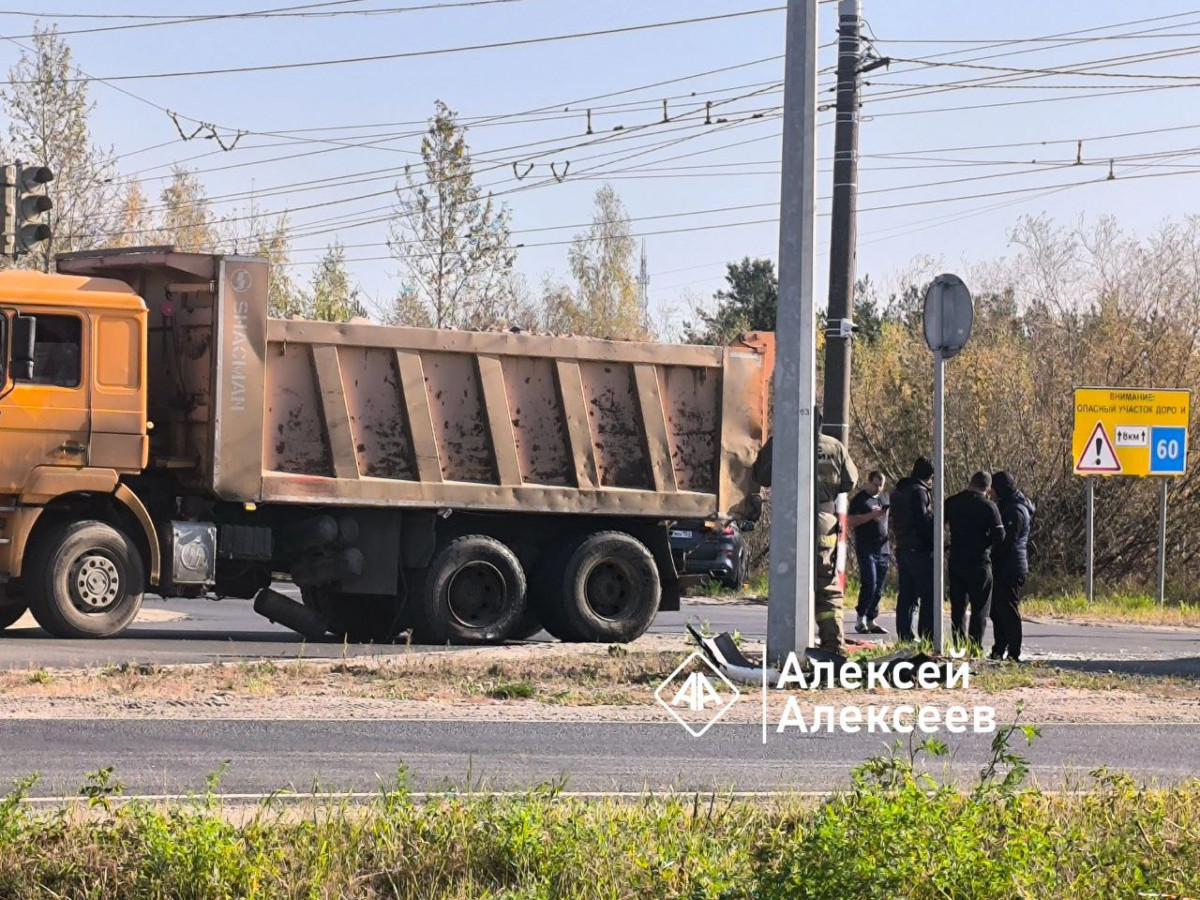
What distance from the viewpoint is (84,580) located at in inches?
627

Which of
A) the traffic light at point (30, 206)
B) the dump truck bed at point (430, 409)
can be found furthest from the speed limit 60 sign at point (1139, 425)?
the traffic light at point (30, 206)

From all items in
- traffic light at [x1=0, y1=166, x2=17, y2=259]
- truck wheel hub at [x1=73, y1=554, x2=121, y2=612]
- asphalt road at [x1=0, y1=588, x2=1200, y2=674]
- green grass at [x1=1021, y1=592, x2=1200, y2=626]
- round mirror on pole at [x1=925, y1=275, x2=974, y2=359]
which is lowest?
green grass at [x1=1021, y1=592, x2=1200, y2=626]

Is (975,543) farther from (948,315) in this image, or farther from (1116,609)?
(1116,609)

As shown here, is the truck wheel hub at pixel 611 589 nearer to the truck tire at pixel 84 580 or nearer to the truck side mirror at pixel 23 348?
the truck tire at pixel 84 580

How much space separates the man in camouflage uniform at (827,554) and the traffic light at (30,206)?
8410 mm

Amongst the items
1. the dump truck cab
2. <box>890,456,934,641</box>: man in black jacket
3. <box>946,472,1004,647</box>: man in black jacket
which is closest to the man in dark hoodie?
<box>946,472,1004,647</box>: man in black jacket

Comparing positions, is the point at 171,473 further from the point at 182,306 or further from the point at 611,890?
the point at 611,890

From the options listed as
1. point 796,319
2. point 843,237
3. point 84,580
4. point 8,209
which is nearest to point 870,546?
point 843,237

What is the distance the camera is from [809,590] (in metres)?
13.2

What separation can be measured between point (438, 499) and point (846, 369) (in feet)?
15.6

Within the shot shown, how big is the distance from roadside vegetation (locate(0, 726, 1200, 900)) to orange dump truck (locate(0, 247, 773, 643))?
9.14m

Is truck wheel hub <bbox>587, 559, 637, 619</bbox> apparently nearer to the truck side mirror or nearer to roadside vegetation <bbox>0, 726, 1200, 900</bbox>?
the truck side mirror

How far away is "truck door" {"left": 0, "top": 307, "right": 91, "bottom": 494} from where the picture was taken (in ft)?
51.6

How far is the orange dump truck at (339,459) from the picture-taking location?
15977mm
